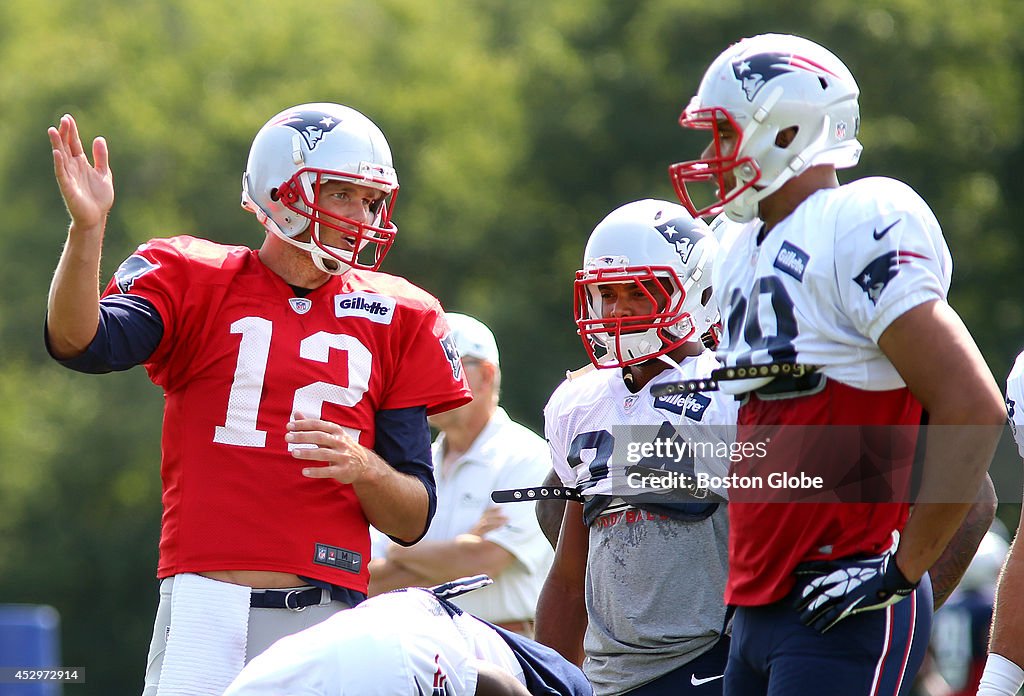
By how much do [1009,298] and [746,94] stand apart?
1772 centimetres

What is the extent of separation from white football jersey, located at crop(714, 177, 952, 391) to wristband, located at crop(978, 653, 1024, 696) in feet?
5.46

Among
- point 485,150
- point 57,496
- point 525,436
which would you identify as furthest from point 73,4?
point 525,436

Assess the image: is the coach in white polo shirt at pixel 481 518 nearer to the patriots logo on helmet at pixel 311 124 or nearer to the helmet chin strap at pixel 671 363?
the helmet chin strap at pixel 671 363

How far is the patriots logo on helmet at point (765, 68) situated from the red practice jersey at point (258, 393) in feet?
4.14

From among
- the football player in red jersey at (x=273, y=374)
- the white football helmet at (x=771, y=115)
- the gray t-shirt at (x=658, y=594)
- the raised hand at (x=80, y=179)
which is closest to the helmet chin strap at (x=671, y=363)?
the gray t-shirt at (x=658, y=594)

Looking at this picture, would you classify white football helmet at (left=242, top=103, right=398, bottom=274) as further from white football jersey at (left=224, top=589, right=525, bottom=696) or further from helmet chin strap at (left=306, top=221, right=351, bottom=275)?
white football jersey at (left=224, top=589, right=525, bottom=696)

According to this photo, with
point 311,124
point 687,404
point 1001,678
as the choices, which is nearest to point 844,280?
point 687,404

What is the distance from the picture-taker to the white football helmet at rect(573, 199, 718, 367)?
4.14 meters

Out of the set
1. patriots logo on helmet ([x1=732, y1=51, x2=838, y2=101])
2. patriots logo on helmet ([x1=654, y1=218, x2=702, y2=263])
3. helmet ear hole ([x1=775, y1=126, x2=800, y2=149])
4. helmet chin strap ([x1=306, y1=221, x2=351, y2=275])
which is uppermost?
patriots logo on helmet ([x1=732, y1=51, x2=838, y2=101])

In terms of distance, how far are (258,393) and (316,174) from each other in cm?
60

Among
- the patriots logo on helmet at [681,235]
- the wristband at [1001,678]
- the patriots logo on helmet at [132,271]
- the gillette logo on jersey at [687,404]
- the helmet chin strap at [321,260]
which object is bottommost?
the wristband at [1001,678]

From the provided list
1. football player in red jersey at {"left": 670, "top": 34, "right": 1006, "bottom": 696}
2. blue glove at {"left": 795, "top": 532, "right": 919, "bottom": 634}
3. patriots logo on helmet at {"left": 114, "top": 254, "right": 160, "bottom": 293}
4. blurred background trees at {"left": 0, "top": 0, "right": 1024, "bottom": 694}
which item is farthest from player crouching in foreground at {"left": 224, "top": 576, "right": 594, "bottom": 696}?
blurred background trees at {"left": 0, "top": 0, "right": 1024, "bottom": 694}

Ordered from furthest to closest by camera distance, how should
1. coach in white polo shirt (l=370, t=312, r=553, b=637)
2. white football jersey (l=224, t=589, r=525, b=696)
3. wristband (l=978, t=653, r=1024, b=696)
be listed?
coach in white polo shirt (l=370, t=312, r=553, b=637)
wristband (l=978, t=653, r=1024, b=696)
white football jersey (l=224, t=589, r=525, b=696)

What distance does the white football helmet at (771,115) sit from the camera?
322 centimetres
